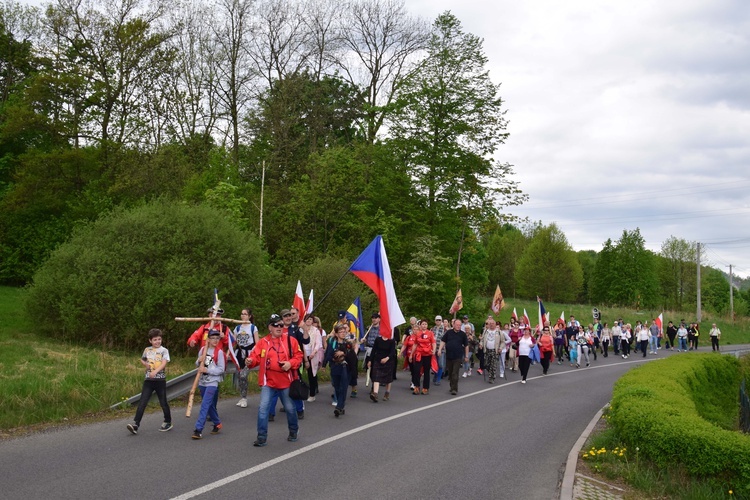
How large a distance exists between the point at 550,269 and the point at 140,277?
67.7 meters

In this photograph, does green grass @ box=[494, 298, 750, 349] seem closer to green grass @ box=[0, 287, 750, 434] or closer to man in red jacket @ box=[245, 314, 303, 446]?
green grass @ box=[0, 287, 750, 434]

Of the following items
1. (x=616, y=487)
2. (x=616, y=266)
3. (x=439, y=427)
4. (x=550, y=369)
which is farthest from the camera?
(x=616, y=266)

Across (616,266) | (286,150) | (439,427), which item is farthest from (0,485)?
(616,266)

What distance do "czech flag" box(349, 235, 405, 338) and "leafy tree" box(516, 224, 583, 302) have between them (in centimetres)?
6915

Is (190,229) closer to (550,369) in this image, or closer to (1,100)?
(550,369)

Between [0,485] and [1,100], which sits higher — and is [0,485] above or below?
below

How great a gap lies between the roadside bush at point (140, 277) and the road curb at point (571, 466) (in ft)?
41.7

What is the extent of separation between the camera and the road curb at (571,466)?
288 inches

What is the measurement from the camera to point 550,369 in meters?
25.4

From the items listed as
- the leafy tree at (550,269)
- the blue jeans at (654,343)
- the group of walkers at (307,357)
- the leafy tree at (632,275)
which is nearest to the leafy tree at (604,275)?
the leafy tree at (632,275)

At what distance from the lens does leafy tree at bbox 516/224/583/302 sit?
8050 centimetres

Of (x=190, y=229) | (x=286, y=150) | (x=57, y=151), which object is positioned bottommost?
(x=190, y=229)

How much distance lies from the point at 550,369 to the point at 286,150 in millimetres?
23902

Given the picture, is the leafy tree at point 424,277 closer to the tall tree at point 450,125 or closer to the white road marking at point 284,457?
the tall tree at point 450,125
